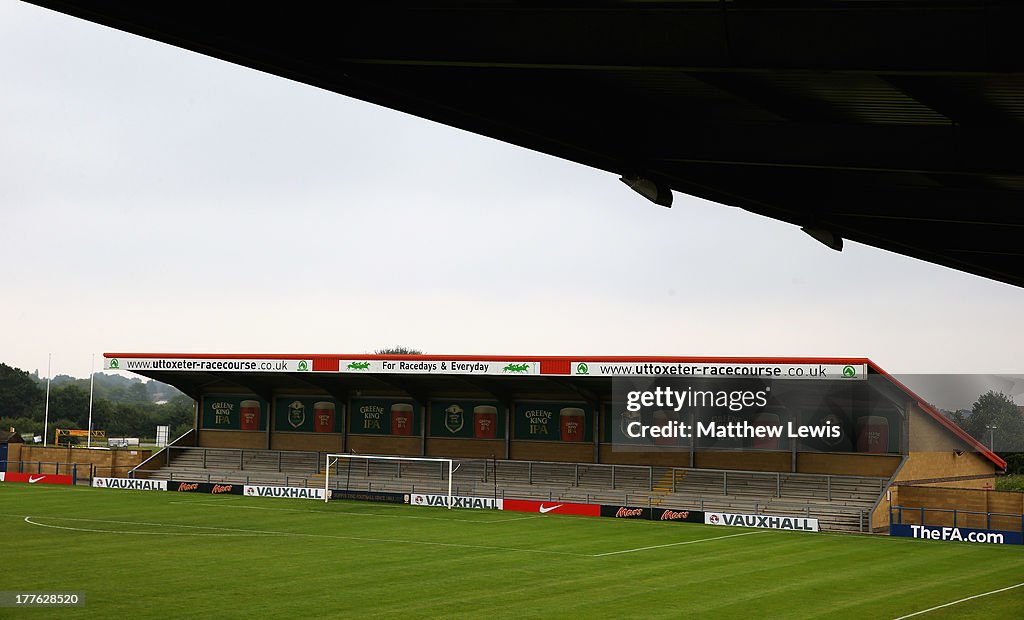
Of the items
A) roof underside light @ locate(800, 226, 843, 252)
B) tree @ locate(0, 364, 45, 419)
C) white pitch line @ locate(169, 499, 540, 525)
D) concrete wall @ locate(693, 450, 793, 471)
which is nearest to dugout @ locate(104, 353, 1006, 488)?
concrete wall @ locate(693, 450, 793, 471)

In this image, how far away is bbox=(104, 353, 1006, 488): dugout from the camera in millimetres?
45344

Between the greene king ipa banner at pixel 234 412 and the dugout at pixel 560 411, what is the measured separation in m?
0.07

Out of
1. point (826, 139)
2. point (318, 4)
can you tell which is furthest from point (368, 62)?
point (826, 139)

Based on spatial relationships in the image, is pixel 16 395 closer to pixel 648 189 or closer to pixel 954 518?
pixel 954 518

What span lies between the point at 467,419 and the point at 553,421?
15.4ft

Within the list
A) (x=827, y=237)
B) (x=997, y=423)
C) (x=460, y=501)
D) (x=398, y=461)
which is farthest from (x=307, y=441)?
(x=827, y=237)

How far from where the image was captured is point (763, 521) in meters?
42.0

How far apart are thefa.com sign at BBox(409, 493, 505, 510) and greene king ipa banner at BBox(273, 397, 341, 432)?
1074 cm

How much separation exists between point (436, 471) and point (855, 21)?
48957 mm

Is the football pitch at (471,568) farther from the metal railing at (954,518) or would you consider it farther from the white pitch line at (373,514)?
the metal railing at (954,518)

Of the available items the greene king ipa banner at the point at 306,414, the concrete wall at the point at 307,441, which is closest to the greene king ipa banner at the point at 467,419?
the concrete wall at the point at 307,441

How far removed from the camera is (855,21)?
646cm

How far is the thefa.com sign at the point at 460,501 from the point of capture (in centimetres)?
4769

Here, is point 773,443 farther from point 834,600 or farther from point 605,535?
point 834,600
